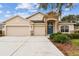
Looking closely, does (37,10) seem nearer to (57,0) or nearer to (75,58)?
(57,0)

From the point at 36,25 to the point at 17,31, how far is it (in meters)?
2.22

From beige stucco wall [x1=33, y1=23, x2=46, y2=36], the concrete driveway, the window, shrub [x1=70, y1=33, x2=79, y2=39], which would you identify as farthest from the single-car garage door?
Result: the concrete driveway

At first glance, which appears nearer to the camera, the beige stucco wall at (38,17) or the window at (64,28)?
the window at (64,28)

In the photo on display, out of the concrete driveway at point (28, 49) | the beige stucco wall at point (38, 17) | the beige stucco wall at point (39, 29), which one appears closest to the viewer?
the concrete driveway at point (28, 49)

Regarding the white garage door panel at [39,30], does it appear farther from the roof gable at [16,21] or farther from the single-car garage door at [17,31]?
the roof gable at [16,21]

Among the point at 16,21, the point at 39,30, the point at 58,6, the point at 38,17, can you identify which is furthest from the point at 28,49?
the point at 16,21

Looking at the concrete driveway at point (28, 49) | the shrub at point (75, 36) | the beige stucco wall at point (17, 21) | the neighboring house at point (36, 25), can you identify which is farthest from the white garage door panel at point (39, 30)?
the concrete driveway at point (28, 49)

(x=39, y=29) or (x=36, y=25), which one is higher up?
(x=36, y=25)

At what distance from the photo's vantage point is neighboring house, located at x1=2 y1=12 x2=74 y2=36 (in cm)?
2666

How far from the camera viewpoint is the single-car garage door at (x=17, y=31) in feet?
92.0

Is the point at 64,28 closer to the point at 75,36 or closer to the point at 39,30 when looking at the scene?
the point at 75,36

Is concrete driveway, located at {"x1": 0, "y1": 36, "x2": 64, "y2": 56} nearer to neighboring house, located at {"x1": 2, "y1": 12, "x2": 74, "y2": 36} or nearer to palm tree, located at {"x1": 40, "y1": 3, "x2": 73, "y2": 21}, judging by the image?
palm tree, located at {"x1": 40, "y1": 3, "x2": 73, "y2": 21}

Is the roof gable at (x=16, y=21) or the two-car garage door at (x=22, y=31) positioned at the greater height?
the roof gable at (x=16, y=21)

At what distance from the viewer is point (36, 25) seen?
2816 centimetres
